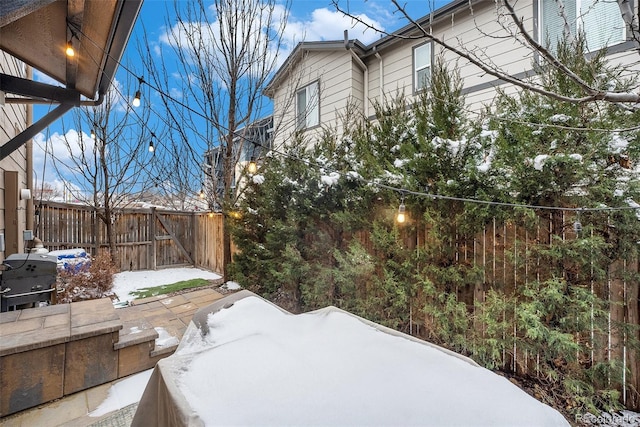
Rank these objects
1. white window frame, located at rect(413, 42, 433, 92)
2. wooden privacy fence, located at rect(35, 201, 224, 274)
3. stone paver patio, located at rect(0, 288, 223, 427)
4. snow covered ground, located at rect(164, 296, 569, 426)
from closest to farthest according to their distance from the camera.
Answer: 1. snow covered ground, located at rect(164, 296, 569, 426)
2. stone paver patio, located at rect(0, 288, 223, 427)
3. white window frame, located at rect(413, 42, 433, 92)
4. wooden privacy fence, located at rect(35, 201, 224, 274)

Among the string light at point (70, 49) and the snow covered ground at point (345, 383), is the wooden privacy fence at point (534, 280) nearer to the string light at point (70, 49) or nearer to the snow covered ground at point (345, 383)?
the snow covered ground at point (345, 383)

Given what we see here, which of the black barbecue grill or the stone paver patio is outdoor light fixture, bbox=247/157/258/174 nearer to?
the stone paver patio

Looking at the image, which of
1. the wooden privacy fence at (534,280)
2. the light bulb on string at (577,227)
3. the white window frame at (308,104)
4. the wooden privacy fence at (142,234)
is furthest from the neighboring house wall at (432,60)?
the wooden privacy fence at (142,234)

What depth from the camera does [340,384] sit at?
1037mm

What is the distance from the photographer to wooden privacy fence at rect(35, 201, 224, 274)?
6559 mm

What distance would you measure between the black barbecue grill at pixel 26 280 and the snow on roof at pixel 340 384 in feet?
11.0

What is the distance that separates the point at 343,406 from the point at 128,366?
8.96 ft

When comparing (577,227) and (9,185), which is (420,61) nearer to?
(577,227)

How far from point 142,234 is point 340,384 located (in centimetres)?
857

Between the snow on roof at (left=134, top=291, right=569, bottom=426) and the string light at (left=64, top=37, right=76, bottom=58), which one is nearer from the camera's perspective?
the snow on roof at (left=134, top=291, right=569, bottom=426)

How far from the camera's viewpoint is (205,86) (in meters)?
5.64

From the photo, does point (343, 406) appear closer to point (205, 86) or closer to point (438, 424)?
point (438, 424)

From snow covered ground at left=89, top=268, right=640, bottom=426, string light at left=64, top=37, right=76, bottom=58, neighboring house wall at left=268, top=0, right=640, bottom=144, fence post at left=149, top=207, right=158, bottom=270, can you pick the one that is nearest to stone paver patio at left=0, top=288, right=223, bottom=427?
snow covered ground at left=89, top=268, right=640, bottom=426

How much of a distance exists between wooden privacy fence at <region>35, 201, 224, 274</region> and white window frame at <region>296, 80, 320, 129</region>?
10.8ft
